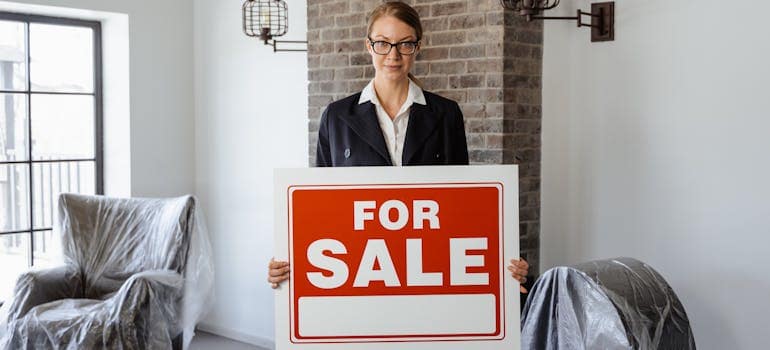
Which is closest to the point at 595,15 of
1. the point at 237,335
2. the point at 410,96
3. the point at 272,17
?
the point at 410,96

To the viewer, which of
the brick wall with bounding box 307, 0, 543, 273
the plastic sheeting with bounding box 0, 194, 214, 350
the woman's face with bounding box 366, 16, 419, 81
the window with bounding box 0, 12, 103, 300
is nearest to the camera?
the woman's face with bounding box 366, 16, 419, 81

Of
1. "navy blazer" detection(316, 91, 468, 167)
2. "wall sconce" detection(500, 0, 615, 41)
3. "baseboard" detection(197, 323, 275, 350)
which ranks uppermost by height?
"wall sconce" detection(500, 0, 615, 41)

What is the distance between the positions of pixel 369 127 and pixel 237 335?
3409 millimetres

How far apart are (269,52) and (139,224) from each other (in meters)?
1.26

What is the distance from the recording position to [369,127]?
229 cm

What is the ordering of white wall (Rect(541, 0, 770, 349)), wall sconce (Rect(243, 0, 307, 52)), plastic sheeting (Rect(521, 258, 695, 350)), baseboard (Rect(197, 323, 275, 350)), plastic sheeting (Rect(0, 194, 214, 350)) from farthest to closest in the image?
baseboard (Rect(197, 323, 275, 350)) → wall sconce (Rect(243, 0, 307, 52)) → plastic sheeting (Rect(0, 194, 214, 350)) → white wall (Rect(541, 0, 770, 349)) → plastic sheeting (Rect(521, 258, 695, 350))

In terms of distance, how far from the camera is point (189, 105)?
18.3 ft

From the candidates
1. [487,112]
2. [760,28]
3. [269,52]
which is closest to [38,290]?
[269,52]

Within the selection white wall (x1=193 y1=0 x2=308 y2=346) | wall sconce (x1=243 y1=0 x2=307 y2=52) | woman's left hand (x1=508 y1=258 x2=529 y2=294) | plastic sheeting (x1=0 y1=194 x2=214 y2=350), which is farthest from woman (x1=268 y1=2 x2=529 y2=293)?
white wall (x1=193 y1=0 x2=308 y2=346)

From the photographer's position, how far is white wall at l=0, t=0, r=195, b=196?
5.25 m

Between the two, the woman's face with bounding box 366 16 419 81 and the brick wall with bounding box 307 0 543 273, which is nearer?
the woman's face with bounding box 366 16 419 81

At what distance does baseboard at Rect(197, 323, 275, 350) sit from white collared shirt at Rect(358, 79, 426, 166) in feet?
10.2

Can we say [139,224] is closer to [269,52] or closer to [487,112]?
[269,52]

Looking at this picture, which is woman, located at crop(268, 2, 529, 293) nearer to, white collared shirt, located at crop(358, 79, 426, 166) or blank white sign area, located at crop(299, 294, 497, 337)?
white collared shirt, located at crop(358, 79, 426, 166)
